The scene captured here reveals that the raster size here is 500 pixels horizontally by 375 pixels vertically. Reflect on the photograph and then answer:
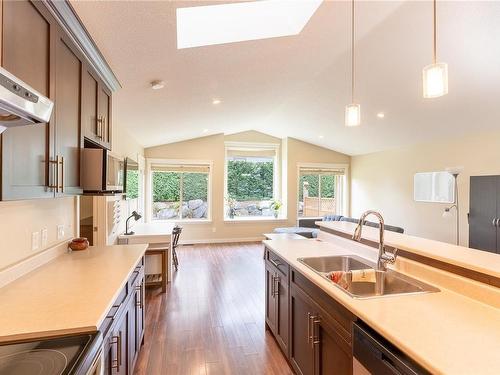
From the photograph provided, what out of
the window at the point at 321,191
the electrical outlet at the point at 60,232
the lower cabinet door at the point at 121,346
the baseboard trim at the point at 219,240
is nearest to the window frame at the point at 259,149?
the baseboard trim at the point at 219,240

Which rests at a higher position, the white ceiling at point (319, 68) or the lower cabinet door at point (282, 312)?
the white ceiling at point (319, 68)

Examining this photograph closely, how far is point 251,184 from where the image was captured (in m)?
7.64

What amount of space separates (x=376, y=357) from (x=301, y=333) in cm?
88

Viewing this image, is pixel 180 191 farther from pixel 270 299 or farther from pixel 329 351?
pixel 329 351

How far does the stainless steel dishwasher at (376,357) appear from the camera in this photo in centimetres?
95

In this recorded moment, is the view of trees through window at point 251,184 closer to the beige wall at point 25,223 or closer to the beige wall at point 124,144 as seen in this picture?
the beige wall at point 124,144

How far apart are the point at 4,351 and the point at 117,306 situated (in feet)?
1.88

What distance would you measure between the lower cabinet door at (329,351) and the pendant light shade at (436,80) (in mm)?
1453

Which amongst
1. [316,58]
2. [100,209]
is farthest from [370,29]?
[100,209]

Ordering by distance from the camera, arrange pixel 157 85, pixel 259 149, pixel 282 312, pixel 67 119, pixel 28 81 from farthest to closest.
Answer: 1. pixel 259 149
2. pixel 157 85
3. pixel 282 312
4. pixel 67 119
5. pixel 28 81

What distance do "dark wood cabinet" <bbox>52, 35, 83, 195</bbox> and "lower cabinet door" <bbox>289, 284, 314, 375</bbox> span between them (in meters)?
1.60

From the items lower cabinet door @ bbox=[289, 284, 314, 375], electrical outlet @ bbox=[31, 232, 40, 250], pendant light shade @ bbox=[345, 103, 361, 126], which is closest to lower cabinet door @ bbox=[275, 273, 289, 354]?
lower cabinet door @ bbox=[289, 284, 314, 375]

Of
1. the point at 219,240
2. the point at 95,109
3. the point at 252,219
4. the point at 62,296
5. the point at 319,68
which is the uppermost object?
the point at 319,68

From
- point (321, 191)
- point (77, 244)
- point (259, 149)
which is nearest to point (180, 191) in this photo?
point (259, 149)
